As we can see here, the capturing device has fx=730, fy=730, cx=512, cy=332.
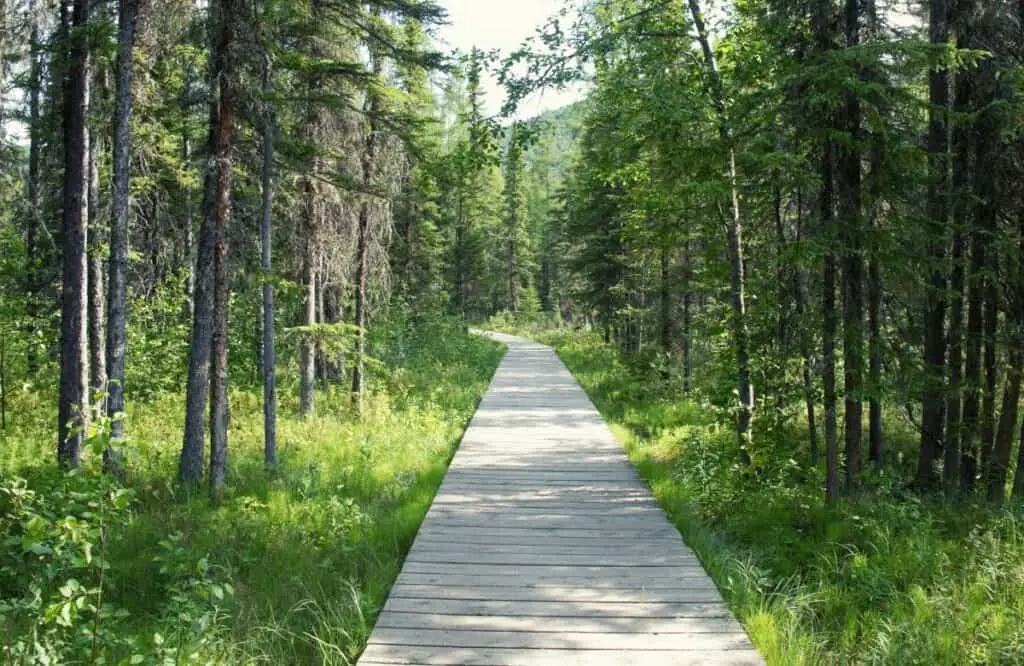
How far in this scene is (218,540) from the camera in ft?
22.9

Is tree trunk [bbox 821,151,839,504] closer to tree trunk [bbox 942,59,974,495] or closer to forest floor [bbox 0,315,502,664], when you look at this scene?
tree trunk [bbox 942,59,974,495]

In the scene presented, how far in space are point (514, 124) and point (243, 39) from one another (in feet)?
10.5

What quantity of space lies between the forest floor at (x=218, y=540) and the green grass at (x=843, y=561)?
2749 mm

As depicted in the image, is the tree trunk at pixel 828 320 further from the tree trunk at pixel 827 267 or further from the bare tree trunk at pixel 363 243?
the bare tree trunk at pixel 363 243

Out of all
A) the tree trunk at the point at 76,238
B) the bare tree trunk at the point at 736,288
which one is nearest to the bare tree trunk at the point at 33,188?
the tree trunk at the point at 76,238

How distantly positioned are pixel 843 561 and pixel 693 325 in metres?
6.95

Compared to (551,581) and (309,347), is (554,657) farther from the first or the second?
(309,347)

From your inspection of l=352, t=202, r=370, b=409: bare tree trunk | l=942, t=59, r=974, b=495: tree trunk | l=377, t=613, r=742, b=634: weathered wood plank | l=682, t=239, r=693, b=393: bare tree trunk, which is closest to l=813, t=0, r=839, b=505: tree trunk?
l=942, t=59, r=974, b=495: tree trunk

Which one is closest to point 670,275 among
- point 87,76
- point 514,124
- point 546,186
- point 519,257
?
point 514,124

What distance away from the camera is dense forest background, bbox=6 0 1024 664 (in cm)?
525

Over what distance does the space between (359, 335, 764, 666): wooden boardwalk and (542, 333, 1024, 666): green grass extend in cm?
31

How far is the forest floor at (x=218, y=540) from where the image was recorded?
4184 millimetres

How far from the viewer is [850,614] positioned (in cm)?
536

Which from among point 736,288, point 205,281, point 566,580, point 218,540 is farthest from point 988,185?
point 218,540
